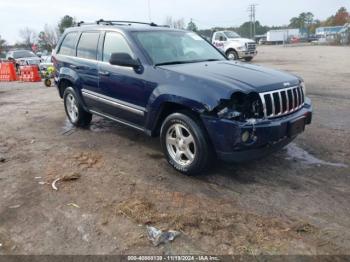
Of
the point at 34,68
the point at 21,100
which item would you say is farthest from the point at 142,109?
the point at 34,68

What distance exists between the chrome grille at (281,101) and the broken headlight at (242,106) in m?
0.08

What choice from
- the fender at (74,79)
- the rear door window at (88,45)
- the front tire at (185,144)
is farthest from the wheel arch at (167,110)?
the fender at (74,79)

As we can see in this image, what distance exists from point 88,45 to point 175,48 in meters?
1.70

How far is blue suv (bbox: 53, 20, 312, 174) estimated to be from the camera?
12.9ft

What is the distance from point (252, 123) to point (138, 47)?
6.69 ft

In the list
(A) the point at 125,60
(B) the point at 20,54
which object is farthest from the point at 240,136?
(B) the point at 20,54

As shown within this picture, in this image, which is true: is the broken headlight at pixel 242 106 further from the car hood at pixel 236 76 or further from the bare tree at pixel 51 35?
the bare tree at pixel 51 35

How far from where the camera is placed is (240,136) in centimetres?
382

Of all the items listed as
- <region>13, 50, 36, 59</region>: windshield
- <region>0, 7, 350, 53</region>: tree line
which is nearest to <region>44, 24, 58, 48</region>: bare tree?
<region>0, 7, 350, 53</region>: tree line

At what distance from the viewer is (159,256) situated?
290 cm

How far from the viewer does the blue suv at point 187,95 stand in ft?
12.9

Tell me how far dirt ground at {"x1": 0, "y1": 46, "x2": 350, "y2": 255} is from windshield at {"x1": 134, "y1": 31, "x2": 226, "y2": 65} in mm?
1451

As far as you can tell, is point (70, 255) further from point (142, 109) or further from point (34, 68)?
point (34, 68)

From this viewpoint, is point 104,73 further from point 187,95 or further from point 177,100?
point 187,95
